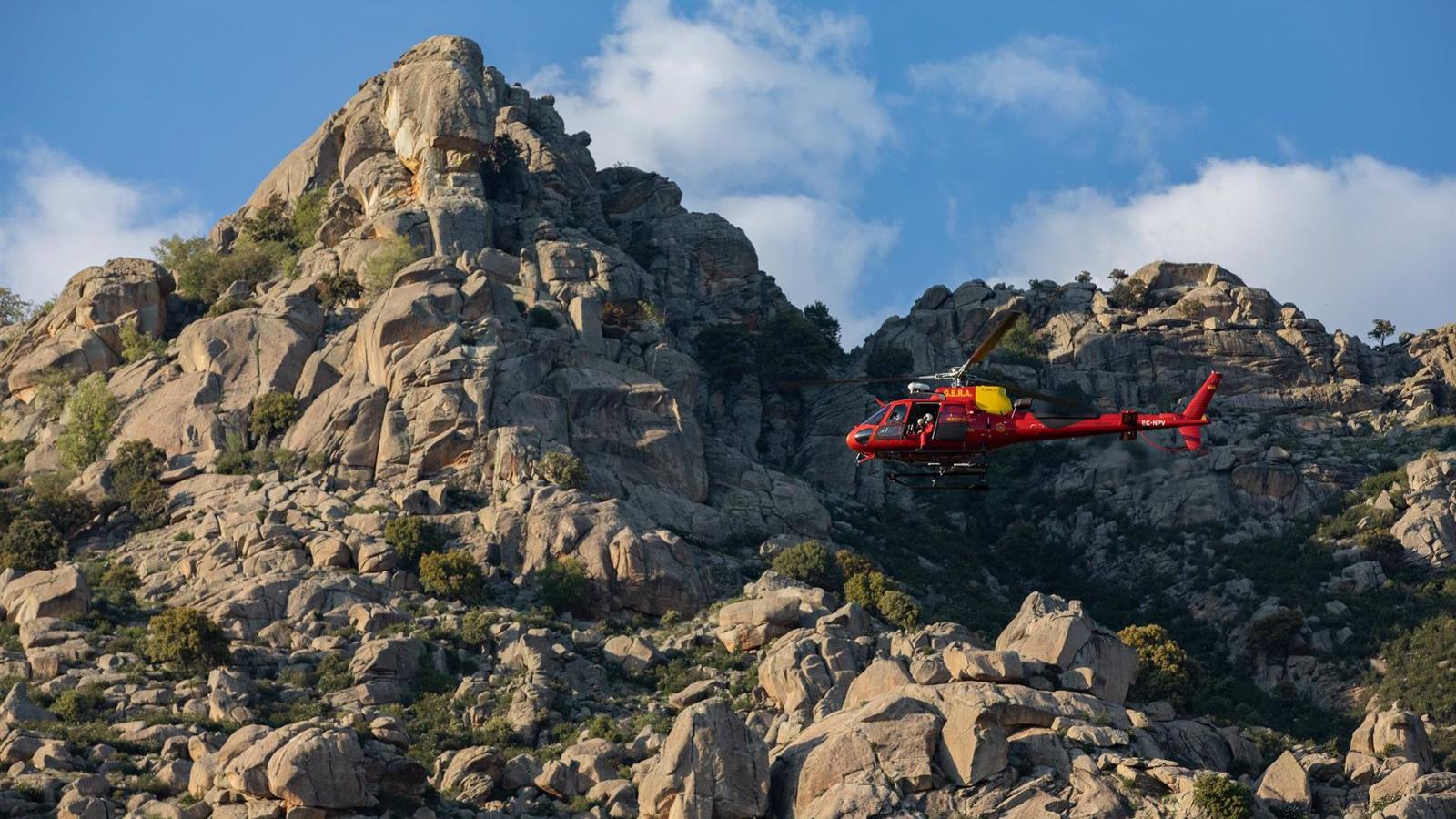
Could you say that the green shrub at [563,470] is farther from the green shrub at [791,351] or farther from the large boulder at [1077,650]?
the green shrub at [791,351]

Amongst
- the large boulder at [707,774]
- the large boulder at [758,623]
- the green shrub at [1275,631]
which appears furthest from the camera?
the green shrub at [1275,631]

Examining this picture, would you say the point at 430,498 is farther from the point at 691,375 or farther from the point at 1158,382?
the point at 1158,382

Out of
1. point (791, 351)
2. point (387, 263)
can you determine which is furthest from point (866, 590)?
point (387, 263)

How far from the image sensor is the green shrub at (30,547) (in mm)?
78875

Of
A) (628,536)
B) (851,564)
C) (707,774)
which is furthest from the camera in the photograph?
(851,564)

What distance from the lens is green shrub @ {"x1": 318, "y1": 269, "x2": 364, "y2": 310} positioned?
94000mm

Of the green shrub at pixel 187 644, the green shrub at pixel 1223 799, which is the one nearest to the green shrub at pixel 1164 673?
the green shrub at pixel 1223 799

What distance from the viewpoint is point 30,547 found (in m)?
79.1

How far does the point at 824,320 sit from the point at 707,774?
6558 cm

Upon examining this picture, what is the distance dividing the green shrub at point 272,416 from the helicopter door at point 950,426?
38413mm

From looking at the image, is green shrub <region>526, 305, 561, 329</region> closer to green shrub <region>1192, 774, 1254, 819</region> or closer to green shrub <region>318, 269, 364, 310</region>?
green shrub <region>318, 269, 364, 310</region>

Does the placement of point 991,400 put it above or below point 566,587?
above

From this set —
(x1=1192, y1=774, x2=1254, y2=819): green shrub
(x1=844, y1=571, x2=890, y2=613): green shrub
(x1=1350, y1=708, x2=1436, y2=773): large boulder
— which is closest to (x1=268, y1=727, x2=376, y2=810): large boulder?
(x1=1192, y1=774, x2=1254, y2=819): green shrub

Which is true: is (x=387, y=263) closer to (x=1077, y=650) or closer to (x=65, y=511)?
(x=65, y=511)
